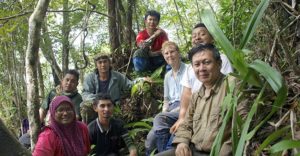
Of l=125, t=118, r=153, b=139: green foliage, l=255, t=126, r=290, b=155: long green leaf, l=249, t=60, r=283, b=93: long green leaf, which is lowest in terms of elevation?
l=125, t=118, r=153, b=139: green foliage

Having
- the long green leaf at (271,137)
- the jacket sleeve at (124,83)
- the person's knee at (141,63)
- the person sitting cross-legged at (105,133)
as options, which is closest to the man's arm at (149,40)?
the person's knee at (141,63)

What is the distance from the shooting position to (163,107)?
5203 millimetres

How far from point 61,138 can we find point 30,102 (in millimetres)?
601

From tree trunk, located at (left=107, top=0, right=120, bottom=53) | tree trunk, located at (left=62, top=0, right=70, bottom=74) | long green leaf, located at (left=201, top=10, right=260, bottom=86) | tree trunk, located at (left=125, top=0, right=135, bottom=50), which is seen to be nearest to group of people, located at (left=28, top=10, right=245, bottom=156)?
long green leaf, located at (left=201, top=10, right=260, bottom=86)

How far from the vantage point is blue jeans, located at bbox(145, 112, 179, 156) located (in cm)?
446

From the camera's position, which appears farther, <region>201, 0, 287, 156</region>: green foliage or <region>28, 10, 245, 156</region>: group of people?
<region>28, 10, 245, 156</region>: group of people

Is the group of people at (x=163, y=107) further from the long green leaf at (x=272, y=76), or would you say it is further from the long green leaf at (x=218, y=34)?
the long green leaf at (x=272, y=76)

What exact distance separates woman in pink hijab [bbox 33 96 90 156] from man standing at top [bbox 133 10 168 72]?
251 centimetres

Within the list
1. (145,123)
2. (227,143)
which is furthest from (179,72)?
(227,143)

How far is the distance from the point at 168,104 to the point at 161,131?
79 cm

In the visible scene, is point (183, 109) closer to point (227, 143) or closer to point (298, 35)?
point (227, 143)

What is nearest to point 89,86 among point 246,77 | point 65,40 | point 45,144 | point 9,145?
point 45,144

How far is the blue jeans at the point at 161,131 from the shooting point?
4.46 m

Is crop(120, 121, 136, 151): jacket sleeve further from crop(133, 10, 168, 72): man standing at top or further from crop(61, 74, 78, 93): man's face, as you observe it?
crop(133, 10, 168, 72): man standing at top
